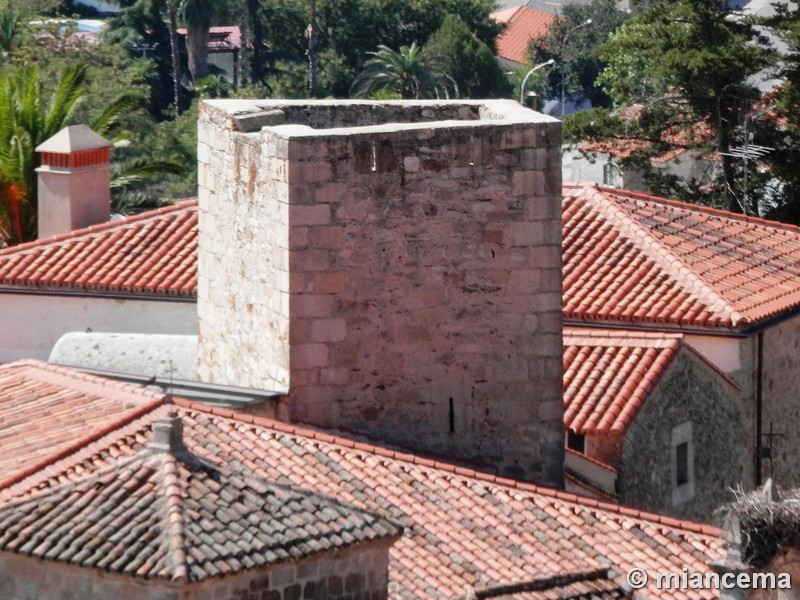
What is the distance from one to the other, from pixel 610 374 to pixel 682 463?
1.24 metres

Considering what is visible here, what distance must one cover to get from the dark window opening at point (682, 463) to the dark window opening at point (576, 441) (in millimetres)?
1322

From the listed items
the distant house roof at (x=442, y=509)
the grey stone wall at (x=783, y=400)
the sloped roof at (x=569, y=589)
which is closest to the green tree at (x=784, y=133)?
the grey stone wall at (x=783, y=400)

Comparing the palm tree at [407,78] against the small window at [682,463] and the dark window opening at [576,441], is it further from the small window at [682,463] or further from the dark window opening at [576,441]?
the dark window opening at [576,441]

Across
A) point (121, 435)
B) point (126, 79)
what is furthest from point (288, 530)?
point (126, 79)

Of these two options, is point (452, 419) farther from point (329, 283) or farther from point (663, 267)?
point (663, 267)

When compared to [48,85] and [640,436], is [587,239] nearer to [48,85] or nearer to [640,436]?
[640,436]

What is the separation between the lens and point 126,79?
59719mm

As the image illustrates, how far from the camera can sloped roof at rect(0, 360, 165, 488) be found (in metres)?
15.9

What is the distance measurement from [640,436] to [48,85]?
96.3 ft

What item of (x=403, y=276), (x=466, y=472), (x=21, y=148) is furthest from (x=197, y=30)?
(x=466, y=472)

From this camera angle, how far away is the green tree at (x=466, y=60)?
237 feet

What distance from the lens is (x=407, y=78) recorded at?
66.9 meters

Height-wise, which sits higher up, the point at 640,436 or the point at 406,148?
the point at 406,148

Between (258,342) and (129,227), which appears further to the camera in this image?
(129,227)
